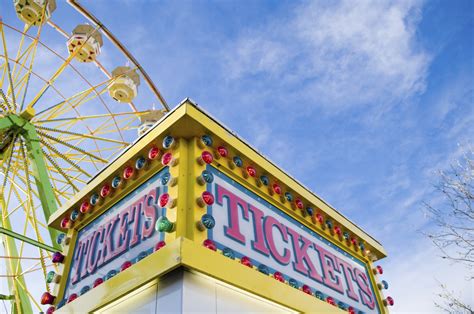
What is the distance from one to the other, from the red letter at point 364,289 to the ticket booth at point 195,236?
16 centimetres

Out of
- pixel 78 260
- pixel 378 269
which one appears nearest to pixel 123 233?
pixel 78 260

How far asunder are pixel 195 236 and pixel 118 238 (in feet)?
3.21

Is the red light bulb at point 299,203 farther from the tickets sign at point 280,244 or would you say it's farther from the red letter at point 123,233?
the red letter at point 123,233

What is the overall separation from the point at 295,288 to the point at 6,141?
297 inches

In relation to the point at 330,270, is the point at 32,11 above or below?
above

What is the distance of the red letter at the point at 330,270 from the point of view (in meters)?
4.37

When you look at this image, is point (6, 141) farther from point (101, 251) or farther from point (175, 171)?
point (175, 171)

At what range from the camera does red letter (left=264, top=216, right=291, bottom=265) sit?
371cm

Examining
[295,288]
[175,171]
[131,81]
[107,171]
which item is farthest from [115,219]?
[131,81]

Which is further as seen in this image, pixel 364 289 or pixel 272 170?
pixel 364 289

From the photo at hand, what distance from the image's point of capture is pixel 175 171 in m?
3.27

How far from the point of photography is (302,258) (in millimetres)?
4086

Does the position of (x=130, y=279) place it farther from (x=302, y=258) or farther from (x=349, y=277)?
(x=349, y=277)

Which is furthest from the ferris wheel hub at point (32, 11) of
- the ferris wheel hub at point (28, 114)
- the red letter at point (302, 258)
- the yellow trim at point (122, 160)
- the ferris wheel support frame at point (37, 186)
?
the red letter at point (302, 258)
